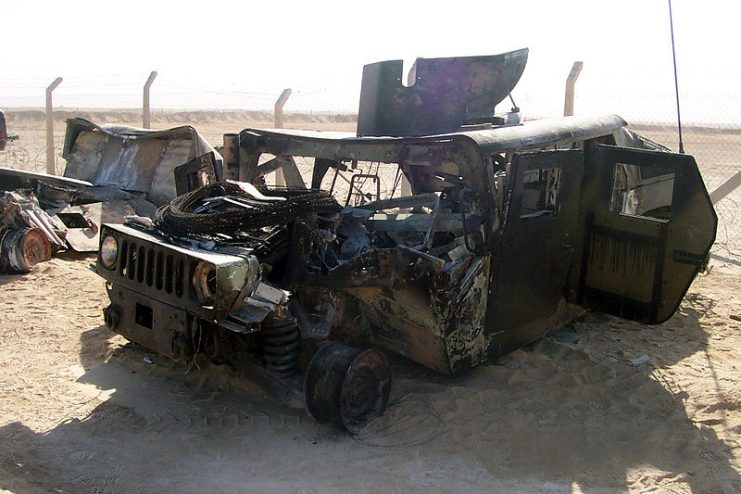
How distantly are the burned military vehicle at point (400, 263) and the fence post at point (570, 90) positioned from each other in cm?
394

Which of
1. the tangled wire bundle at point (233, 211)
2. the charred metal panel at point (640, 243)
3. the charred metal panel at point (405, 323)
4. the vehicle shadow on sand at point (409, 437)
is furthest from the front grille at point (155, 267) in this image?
the charred metal panel at point (640, 243)

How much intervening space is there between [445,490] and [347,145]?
2.47 m

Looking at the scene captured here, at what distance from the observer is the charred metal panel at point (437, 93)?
5.59 m

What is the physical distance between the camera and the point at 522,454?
4172 millimetres

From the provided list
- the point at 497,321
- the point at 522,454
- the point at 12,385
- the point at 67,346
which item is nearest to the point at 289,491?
the point at 522,454

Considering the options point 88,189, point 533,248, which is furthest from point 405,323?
point 88,189

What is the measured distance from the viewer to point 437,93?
5664 millimetres

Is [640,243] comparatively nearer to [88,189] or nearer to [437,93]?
[437,93]

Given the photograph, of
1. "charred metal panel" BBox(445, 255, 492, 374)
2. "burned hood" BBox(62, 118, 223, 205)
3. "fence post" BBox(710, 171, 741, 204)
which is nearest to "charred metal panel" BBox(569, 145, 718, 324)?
"charred metal panel" BBox(445, 255, 492, 374)

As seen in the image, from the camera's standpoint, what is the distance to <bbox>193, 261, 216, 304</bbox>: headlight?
399 centimetres

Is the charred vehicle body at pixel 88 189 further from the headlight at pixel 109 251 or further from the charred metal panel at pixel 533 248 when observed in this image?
the charred metal panel at pixel 533 248

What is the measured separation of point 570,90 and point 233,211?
19.8ft

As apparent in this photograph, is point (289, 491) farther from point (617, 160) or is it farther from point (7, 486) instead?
point (617, 160)

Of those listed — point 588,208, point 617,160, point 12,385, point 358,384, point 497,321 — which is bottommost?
point 12,385
